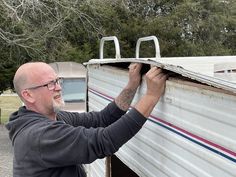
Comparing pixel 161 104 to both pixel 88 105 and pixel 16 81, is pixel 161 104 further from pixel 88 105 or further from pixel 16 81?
pixel 88 105

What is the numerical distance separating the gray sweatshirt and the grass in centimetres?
1718

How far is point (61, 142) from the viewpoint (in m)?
2.74

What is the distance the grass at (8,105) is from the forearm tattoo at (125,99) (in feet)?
55.4

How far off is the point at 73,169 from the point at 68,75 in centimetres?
1254

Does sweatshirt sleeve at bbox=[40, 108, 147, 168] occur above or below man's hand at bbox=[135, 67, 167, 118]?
below

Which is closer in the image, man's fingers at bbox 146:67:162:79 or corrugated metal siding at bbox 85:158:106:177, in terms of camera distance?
man's fingers at bbox 146:67:162:79

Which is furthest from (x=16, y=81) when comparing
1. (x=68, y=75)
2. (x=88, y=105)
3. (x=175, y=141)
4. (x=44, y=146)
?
(x=68, y=75)

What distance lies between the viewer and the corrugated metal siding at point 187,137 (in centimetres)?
198

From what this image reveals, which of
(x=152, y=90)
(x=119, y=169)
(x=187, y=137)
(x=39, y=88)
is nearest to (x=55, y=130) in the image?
(x=39, y=88)

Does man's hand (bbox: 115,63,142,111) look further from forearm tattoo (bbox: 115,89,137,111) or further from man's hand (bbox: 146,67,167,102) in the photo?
man's hand (bbox: 146,67,167,102)

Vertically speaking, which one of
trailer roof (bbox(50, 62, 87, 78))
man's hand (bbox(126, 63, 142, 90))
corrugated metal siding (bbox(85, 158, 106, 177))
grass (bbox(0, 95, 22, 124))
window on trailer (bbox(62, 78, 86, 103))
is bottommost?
grass (bbox(0, 95, 22, 124))

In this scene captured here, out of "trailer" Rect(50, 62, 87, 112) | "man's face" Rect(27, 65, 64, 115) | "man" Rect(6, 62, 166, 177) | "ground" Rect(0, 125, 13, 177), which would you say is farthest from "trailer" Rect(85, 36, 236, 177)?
"trailer" Rect(50, 62, 87, 112)

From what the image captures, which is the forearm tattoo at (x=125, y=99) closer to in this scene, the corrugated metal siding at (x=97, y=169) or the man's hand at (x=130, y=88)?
the man's hand at (x=130, y=88)

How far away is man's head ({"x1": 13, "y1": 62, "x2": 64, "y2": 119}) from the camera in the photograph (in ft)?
9.72
